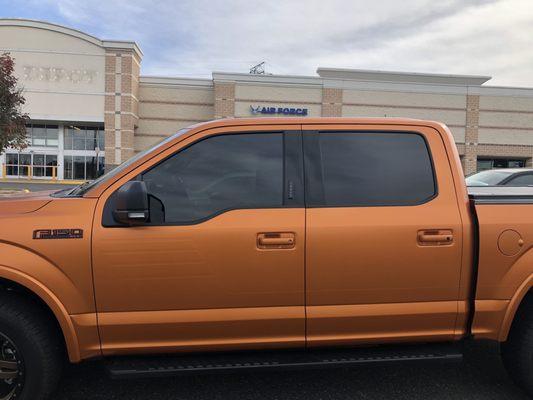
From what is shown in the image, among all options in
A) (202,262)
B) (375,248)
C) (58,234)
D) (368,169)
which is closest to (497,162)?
(368,169)

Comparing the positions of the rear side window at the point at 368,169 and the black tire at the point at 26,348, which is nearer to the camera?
the black tire at the point at 26,348

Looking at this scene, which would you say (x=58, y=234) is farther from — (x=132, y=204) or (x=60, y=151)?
(x=60, y=151)

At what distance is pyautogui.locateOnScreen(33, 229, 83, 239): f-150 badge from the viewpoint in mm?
2812

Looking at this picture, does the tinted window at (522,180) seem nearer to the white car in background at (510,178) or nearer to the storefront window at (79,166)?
the white car in background at (510,178)

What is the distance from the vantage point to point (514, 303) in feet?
10.2

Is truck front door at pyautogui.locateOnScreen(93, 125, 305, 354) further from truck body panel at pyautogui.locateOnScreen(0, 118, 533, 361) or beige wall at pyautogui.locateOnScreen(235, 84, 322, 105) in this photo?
beige wall at pyautogui.locateOnScreen(235, 84, 322, 105)

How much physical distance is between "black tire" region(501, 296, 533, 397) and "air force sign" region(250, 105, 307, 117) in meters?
35.2

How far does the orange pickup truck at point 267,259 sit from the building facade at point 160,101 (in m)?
34.6

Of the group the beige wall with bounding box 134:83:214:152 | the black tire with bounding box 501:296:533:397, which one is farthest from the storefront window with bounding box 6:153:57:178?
the black tire with bounding box 501:296:533:397

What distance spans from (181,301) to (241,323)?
1.30 ft

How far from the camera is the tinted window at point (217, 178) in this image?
2990mm

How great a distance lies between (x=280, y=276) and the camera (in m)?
2.95

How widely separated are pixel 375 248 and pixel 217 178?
1102 millimetres

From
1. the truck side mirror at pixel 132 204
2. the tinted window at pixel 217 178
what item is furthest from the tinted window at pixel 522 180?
the truck side mirror at pixel 132 204
